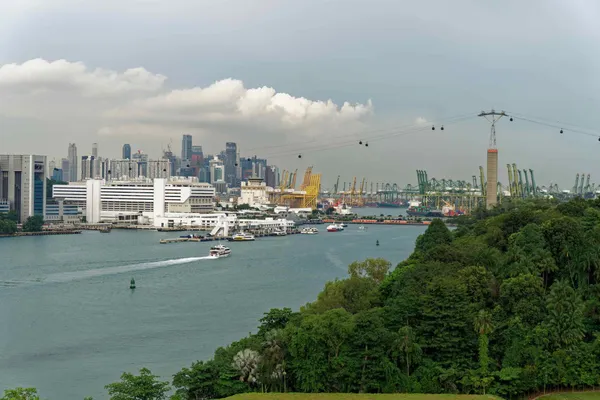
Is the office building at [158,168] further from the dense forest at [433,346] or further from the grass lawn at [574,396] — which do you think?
the grass lawn at [574,396]

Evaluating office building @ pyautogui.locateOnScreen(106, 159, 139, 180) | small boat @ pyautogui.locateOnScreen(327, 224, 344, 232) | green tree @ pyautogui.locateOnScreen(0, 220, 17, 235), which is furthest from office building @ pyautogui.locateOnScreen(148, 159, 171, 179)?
green tree @ pyautogui.locateOnScreen(0, 220, 17, 235)

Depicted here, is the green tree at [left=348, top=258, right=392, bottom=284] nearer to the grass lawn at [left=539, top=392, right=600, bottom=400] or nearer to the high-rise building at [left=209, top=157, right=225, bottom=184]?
the grass lawn at [left=539, top=392, right=600, bottom=400]

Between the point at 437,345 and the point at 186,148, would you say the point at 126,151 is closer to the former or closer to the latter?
the point at 186,148

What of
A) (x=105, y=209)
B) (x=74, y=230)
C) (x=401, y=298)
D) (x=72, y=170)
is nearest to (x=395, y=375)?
(x=401, y=298)

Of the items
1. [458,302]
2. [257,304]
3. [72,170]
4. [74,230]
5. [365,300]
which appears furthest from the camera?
[72,170]

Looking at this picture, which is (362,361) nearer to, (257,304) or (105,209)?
(257,304)

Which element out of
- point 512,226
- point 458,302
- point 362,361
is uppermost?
point 512,226
